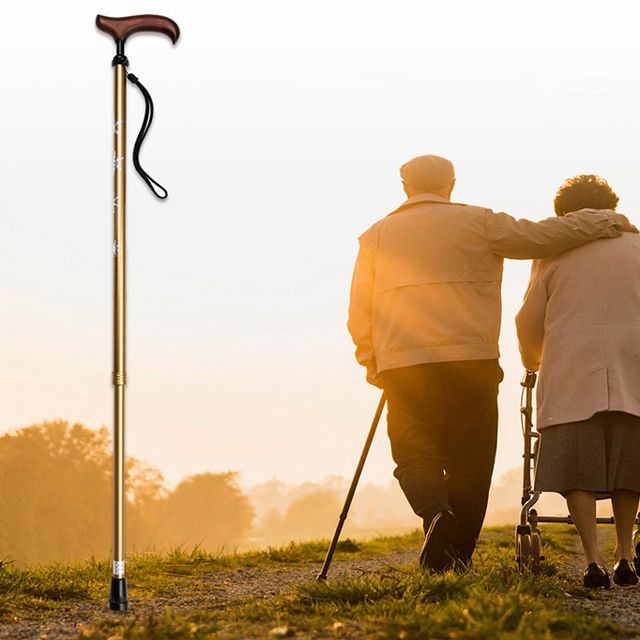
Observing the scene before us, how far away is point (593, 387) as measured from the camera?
525 cm

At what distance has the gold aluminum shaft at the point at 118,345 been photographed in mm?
4422

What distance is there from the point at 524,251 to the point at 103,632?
10.7 feet

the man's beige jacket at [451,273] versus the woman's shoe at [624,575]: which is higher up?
the man's beige jacket at [451,273]

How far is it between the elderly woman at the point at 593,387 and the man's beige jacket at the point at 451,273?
0.20 meters

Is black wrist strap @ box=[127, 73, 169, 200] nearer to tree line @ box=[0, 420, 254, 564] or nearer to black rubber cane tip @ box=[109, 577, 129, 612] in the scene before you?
black rubber cane tip @ box=[109, 577, 129, 612]

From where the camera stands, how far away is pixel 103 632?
3.48 meters

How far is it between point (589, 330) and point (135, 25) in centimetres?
298

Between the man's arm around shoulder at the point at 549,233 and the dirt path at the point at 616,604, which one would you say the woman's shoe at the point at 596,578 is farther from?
the man's arm around shoulder at the point at 549,233

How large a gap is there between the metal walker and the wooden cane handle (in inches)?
120

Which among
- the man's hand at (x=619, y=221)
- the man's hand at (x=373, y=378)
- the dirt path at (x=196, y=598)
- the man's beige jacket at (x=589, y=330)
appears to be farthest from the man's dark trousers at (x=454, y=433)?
the man's hand at (x=619, y=221)

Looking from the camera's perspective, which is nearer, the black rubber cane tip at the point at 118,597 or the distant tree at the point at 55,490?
the black rubber cane tip at the point at 118,597

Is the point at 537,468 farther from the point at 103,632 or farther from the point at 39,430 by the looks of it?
the point at 39,430

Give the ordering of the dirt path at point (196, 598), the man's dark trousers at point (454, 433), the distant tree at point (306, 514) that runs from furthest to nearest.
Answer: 1. the distant tree at point (306, 514)
2. the man's dark trousers at point (454, 433)
3. the dirt path at point (196, 598)

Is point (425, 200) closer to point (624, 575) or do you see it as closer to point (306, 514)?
point (624, 575)
